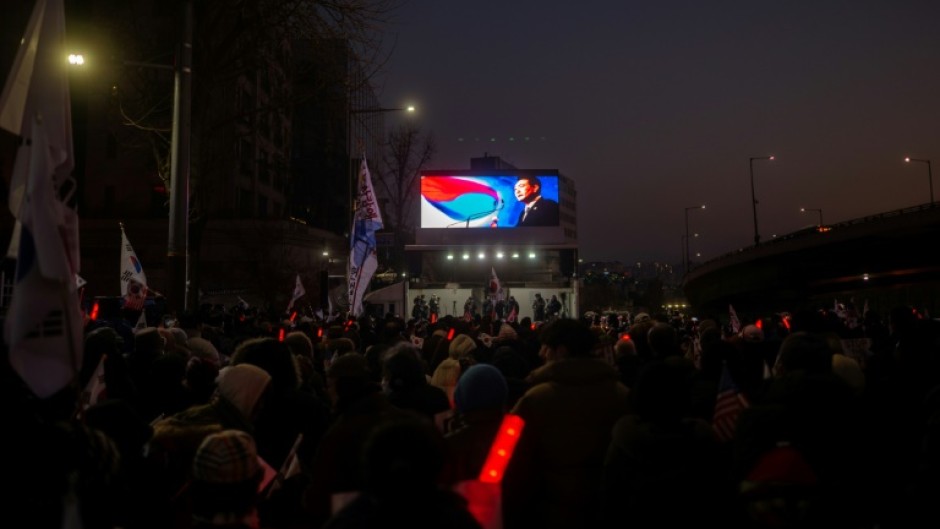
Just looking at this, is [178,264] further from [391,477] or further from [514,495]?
[391,477]

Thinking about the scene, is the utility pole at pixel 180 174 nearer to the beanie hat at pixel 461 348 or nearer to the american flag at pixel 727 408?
the beanie hat at pixel 461 348

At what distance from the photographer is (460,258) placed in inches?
1781

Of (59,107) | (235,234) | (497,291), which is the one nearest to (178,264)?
(59,107)

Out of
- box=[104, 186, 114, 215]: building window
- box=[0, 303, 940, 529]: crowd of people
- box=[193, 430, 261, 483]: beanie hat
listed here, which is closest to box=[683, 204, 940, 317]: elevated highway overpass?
box=[0, 303, 940, 529]: crowd of people

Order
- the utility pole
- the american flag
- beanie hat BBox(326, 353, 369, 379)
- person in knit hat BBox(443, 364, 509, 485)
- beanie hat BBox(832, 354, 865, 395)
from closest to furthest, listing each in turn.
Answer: person in knit hat BBox(443, 364, 509, 485), beanie hat BBox(326, 353, 369, 379), the american flag, beanie hat BBox(832, 354, 865, 395), the utility pole

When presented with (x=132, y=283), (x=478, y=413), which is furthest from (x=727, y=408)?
(x=132, y=283)

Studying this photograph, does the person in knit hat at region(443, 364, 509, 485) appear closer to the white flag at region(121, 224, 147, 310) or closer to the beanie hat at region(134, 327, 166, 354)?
the beanie hat at region(134, 327, 166, 354)

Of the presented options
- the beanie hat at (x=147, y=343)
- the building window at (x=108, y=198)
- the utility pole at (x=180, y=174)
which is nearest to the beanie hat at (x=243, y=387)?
the beanie hat at (x=147, y=343)

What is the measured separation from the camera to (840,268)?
47.8 m

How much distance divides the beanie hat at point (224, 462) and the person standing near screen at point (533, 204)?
47.8 m

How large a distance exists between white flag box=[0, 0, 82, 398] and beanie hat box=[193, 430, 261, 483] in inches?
27.4

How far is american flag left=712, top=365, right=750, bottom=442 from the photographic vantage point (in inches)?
205

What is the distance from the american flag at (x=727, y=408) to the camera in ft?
17.1

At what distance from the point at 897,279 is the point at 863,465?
5580 cm
